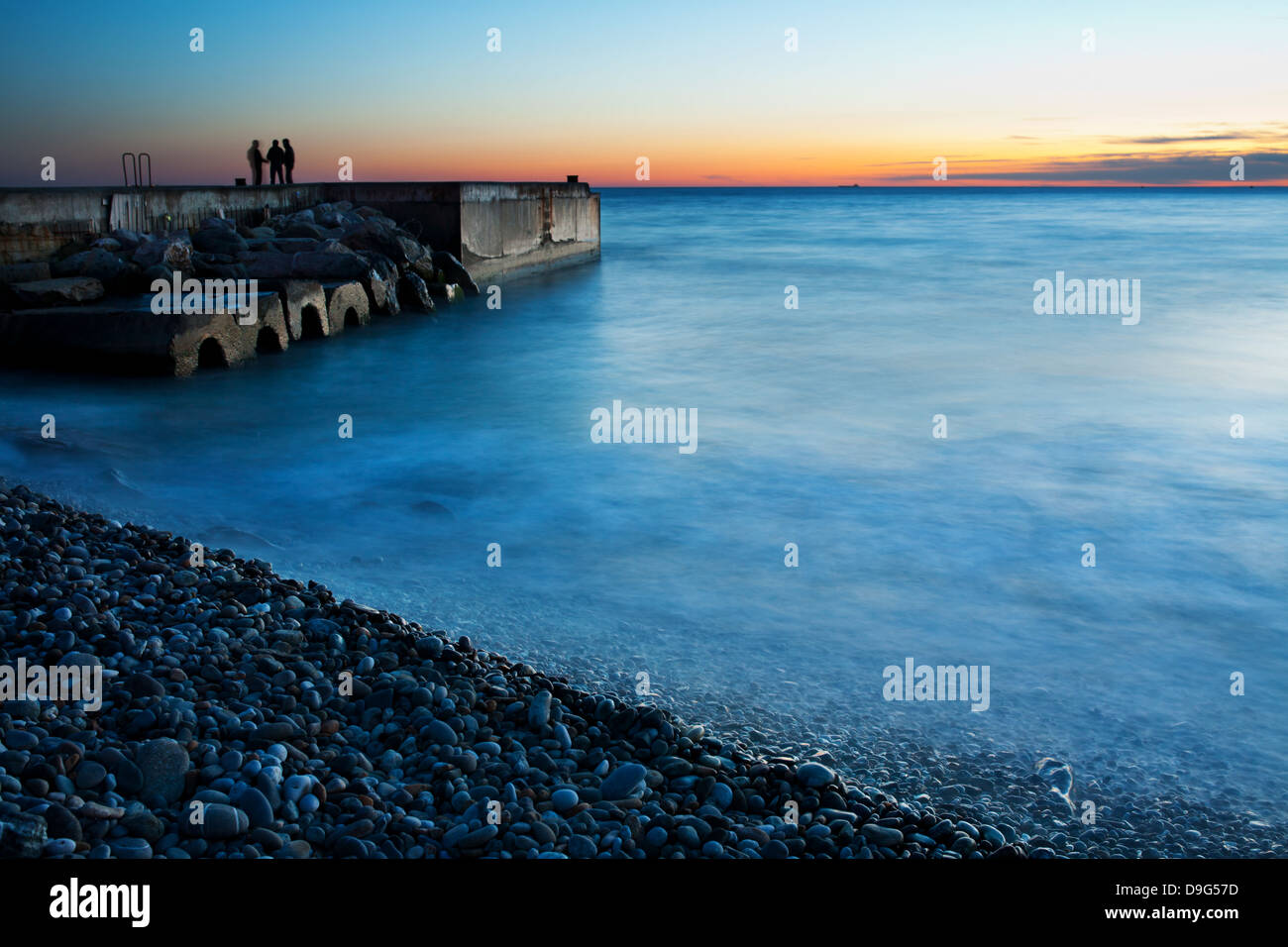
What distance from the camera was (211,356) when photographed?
32.0 feet

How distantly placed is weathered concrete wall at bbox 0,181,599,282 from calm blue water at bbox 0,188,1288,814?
9.17 ft

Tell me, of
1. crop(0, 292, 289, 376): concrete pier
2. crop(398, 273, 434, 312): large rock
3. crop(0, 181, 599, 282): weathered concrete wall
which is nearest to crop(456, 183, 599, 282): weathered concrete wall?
crop(0, 181, 599, 282): weathered concrete wall

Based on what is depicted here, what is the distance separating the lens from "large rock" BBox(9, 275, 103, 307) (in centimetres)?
953

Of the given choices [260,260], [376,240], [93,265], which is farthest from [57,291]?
[376,240]

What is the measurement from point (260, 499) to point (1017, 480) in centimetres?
468

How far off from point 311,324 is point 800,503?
748cm

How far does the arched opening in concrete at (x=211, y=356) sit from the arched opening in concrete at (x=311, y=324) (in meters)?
1.91

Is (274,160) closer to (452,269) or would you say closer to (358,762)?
(452,269)

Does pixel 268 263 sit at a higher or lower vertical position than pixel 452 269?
lower

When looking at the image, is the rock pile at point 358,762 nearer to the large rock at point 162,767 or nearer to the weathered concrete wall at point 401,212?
the large rock at point 162,767

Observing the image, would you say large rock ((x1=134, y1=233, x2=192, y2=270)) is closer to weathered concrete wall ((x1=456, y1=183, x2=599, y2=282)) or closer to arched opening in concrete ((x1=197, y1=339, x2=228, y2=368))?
arched opening in concrete ((x1=197, y1=339, x2=228, y2=368))
